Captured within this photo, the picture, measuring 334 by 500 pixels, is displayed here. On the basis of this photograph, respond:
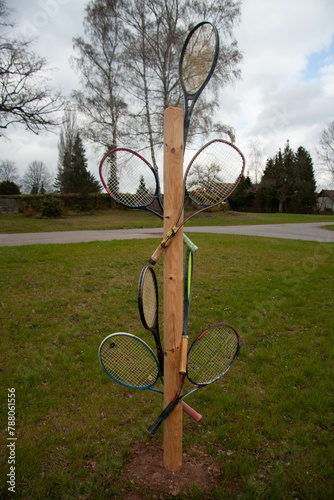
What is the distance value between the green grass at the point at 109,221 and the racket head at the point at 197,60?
11666 millimetres

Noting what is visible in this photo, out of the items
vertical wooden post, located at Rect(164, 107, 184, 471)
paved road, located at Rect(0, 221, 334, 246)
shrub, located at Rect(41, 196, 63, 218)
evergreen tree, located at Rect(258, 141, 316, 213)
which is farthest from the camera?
evergreen tree, located at Rect(258, 141, 316, 213)

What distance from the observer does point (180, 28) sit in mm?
16531

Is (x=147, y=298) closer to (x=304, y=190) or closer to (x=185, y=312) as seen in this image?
(x=185, y=312)

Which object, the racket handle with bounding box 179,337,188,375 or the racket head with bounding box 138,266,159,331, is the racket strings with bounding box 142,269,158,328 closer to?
the racket head with bounding box 138,266,159,331

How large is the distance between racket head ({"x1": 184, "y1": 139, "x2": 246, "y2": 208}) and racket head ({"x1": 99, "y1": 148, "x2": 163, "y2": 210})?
0.23 metres

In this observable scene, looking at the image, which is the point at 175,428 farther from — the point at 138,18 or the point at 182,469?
the point at 138,18

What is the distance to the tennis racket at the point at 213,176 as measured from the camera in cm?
173

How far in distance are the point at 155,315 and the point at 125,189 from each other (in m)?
0.78

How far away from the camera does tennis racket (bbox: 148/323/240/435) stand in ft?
5.89

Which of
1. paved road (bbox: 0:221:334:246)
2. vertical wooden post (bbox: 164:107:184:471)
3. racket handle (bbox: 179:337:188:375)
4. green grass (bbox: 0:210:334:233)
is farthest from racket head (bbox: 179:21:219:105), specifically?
green grass (bbox: 0:210:334:233)

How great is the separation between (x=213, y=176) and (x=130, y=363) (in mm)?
1261

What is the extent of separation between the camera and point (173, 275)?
174 cm

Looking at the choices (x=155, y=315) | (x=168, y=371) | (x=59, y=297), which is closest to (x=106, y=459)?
(x=168, y=371)

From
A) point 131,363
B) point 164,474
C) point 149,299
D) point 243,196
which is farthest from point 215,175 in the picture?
point 243,196
